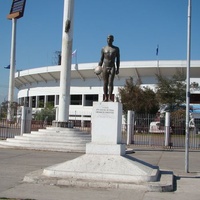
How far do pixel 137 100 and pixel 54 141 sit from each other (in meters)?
27.6

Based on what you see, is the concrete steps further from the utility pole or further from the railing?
the railing

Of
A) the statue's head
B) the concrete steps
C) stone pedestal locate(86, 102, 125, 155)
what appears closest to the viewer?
stone pedestal locate(86, 102, 125, 155)

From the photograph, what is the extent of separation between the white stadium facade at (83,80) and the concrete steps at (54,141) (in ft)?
97.5

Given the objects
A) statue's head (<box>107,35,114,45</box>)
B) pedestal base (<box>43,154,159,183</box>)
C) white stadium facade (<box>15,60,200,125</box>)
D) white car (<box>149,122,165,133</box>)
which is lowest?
pedestal base (<box>43,154,159,183</box>)

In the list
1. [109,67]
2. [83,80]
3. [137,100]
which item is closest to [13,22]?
[83,80]

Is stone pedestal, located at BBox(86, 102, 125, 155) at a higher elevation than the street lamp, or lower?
lower

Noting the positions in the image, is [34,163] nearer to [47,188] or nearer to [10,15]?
[47,188]

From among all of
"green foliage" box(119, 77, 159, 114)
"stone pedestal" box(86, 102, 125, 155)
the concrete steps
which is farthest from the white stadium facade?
"stone pedestal" box(86, 102, 125, 155)

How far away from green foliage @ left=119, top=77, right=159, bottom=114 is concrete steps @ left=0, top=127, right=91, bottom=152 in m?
25.7

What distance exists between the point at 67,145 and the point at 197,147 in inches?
449

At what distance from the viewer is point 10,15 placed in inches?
2530

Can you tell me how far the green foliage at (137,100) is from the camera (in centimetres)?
4788

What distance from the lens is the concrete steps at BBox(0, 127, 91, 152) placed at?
68.6ft

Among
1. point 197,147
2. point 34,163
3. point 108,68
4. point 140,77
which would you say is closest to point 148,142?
point 197,147
